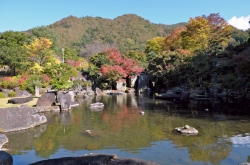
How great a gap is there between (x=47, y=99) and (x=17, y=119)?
4949 millimetres

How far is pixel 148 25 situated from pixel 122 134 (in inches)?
2943

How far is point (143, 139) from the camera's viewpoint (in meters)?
9.31

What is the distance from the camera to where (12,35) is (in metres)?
36.2

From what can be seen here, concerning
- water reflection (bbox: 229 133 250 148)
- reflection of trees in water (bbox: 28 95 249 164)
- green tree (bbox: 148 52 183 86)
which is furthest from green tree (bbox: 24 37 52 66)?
water reflection (bbox: 229 133 250 148)

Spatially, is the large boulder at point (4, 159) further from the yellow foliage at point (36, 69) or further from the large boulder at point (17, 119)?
the yellow foliage at point (36, 69)

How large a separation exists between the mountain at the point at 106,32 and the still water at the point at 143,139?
158ft

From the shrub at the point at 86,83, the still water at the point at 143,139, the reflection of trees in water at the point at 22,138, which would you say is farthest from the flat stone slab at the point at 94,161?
the shrub at the point at 86,83

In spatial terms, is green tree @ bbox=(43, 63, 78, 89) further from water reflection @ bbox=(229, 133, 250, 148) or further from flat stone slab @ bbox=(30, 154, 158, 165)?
water reflection @ bbox=(229, 133, 250, 148)

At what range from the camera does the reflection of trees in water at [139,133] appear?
26.6 feet

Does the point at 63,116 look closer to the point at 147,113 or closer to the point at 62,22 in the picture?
the point at 147,113

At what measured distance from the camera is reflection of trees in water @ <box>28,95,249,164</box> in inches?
320

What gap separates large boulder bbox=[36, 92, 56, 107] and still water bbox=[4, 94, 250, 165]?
232 cm

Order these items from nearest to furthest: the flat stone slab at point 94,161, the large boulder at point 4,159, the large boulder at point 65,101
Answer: the large boulder at point 4,159, the flat stone slab at point 94,161, the large boulder at point 65,101

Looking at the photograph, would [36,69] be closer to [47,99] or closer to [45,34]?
[47,99]
